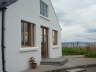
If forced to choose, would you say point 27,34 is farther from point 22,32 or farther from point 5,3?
point 5,3

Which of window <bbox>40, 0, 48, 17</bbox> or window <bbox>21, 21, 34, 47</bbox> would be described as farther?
window <bbox>40, 0, 48, 17</bbox>

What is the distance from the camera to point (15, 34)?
38.6 feet

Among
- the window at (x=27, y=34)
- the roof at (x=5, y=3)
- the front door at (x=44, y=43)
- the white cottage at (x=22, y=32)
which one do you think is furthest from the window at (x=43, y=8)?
the roof at (x=5, y=3)

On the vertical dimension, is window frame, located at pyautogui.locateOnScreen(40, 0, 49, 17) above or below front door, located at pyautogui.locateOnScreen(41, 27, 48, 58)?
above

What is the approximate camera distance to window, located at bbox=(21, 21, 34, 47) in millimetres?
13503

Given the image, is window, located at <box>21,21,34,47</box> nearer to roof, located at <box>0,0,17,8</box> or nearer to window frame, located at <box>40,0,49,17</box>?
window frame, located at <box>40,0,49,17</box>

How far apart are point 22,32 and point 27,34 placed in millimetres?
1129

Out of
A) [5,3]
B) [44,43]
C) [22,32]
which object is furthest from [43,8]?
[5,3]

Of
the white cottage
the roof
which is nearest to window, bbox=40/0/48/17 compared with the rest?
the white cottage

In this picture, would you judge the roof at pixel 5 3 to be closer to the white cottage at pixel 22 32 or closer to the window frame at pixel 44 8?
the white cottage at pixel 22 32

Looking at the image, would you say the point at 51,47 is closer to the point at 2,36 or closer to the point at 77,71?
the point at 77,71

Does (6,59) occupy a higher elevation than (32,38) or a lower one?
lower

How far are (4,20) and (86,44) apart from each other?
69.7 feet

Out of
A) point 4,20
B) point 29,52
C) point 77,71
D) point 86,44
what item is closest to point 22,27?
point 29,52
